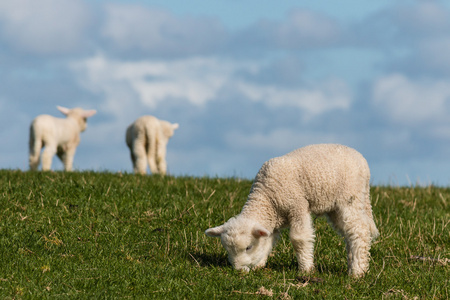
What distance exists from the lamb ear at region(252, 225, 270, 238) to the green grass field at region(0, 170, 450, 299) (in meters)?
0.49

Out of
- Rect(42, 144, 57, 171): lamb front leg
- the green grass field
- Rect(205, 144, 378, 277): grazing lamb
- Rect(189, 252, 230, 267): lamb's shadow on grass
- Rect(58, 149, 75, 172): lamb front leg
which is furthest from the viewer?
Rect(58, 149, 75, 172): lamb front leg

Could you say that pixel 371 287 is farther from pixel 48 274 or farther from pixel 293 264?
pixel 48 274

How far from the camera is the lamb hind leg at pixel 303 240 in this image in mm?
6758

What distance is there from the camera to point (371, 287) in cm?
630

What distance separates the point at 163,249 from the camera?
751 cm

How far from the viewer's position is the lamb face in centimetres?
644

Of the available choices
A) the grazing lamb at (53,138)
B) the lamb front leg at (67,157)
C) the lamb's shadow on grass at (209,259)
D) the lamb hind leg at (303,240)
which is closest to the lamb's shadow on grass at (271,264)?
the lamb's shadow on grass at (209,259)

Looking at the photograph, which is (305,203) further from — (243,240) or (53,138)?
(53,138)

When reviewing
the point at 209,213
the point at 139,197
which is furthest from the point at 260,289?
the point at 139,197

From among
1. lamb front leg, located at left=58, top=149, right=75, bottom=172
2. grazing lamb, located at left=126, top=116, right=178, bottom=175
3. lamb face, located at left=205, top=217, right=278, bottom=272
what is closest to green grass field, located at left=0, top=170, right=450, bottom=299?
lamb face, located at left=205, top=217, right=278, bottom=272

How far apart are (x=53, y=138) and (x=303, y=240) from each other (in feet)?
41.8

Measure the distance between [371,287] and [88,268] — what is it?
3.18m

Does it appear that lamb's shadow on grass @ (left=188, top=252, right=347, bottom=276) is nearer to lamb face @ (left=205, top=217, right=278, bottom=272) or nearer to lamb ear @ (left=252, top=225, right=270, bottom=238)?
lamb face @ (left=205, top=217, right=278, bottom=272)

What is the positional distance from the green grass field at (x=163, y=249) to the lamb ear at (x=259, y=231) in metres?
0.49
